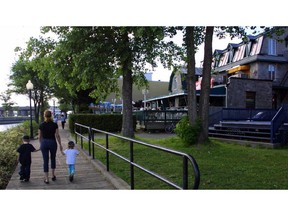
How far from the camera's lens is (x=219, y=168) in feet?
23.0

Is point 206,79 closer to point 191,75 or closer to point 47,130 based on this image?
point 191,75

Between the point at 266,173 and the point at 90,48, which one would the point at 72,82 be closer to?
A: the point at 90,48

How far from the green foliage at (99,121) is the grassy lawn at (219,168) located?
30.4 feet

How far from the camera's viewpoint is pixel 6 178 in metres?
6.01

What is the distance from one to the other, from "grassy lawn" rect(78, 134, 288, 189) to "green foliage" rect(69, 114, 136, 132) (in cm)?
927

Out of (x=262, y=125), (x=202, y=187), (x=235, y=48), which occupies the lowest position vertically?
(x=202, y=187)

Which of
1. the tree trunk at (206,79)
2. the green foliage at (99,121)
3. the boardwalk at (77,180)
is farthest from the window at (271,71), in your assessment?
the boardwalk at (77,180)

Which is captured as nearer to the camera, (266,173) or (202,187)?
(202,187)

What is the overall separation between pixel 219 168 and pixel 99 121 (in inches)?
530

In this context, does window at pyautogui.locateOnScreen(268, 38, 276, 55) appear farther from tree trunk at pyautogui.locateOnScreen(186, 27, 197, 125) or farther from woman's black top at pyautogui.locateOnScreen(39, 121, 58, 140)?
woman's black top at pyautogui.locateOnScreen(39, 121, 58, 140)

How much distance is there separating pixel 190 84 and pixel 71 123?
10831 millimetres

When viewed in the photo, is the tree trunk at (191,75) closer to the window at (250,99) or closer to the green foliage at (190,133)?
the green foliage at (190,133)

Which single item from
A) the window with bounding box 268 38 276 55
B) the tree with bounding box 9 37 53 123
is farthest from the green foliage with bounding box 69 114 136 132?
the window with bounding box 268 38 276 55

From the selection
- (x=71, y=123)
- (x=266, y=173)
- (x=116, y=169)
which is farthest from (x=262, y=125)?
(x=71, y=123)
